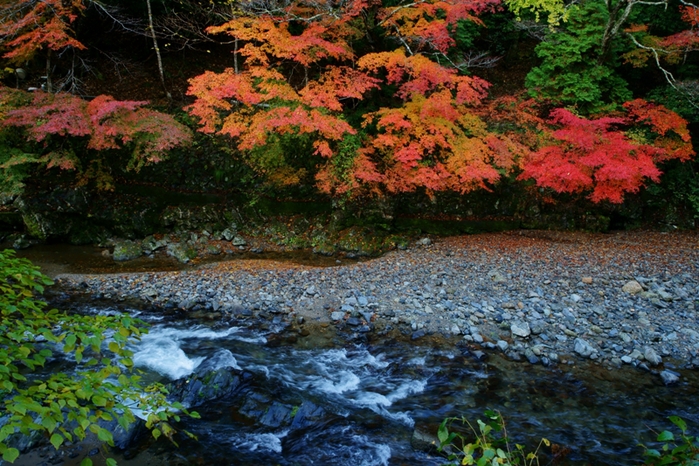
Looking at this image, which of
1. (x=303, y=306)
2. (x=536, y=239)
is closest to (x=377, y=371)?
(x=303, y=306)

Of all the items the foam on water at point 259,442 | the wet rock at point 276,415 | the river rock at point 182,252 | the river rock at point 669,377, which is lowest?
the foam on water at point 259,442

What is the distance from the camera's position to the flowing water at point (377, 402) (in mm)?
4914

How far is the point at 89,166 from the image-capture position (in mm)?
12148

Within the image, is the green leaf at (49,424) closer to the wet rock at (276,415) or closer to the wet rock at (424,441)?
the wet rock at (276,415)

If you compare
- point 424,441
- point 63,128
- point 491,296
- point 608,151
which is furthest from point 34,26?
point 608,151

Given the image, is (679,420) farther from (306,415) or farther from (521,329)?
(521,329)

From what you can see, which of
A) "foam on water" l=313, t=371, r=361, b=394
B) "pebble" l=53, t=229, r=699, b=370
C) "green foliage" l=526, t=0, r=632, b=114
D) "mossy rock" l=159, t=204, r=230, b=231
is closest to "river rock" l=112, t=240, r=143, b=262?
"mossy rock" l=159, t=204, r=230, b=231

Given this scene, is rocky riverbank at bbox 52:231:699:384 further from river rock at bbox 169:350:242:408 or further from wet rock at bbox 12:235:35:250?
wet rock at bbox 12:235:35:250

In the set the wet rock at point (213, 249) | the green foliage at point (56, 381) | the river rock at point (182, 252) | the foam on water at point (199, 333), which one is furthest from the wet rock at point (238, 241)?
the green foliage at point (56, 381)

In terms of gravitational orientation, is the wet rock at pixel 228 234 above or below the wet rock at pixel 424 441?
above

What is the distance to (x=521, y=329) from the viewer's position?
736 cm

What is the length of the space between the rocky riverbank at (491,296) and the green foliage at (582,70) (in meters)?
4.38

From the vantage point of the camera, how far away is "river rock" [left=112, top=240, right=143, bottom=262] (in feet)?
36.2

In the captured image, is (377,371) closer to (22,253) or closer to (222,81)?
(222,81)
